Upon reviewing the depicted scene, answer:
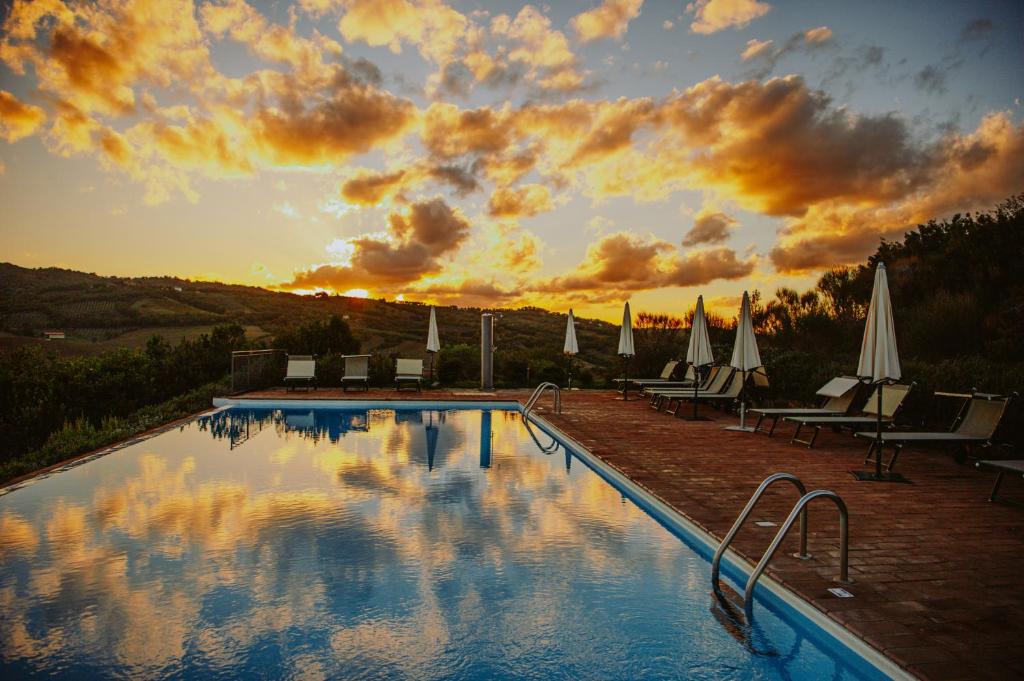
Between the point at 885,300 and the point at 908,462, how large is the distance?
253 centimetres

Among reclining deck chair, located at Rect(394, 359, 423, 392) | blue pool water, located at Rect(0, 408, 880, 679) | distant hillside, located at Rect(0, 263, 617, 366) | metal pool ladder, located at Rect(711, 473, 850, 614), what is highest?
distant hillside, located at Rect(0, 263, 617, 366)

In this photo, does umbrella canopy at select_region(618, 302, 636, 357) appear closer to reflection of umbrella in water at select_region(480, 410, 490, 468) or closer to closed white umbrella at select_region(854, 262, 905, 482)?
reflection of umbrella in water at select_region(480, 410, 490, 468)

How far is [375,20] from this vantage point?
12.4 meters

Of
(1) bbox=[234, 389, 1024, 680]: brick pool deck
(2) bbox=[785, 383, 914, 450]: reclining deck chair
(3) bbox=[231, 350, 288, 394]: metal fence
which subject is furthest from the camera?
(3) bbox=[231, 350, 288, 394]: metal fence

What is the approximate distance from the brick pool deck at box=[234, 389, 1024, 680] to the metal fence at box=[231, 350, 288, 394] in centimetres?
843

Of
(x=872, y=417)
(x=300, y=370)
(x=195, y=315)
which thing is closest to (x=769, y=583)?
(x=872, y=417)

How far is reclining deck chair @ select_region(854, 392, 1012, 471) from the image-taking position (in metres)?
6.60

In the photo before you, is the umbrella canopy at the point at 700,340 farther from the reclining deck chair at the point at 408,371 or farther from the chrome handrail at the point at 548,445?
the reclining deck chair at the point at 408,371

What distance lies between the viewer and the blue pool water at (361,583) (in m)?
3.37

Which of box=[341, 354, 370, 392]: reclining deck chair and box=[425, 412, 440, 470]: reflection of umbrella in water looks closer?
box=[425, 412, 440, 470]: reflection of umbrella in water

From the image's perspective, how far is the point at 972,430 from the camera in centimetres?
691

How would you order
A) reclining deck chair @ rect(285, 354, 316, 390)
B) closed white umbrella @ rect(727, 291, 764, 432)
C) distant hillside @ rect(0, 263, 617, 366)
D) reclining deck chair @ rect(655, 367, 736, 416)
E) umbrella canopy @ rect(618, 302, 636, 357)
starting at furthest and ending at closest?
distant hillside @ rect(0, 263, 617, 366), reclining deck chair @ rect(285, 354, 316, 390), umbrella canopy @ rect(618, 302, 636, 357), reclining deck chair @ rect(655, 367, 736, 416), closed white umbrella @ rect(727, 291, 764, 432)

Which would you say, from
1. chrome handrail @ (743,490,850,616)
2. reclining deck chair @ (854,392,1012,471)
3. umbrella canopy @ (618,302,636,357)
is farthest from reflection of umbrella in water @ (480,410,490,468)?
chrome handrail @ (743,490,850,616)

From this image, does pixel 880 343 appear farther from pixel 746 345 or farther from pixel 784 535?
pixel 784 535
